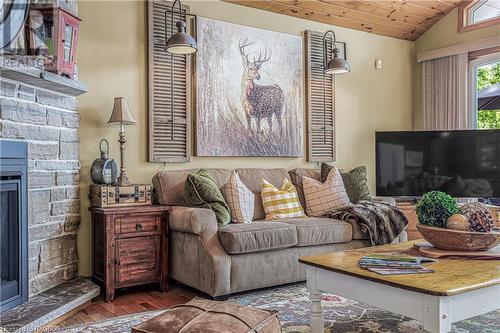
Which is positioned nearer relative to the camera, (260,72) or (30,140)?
(30,140)

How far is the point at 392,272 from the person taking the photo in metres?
2.00

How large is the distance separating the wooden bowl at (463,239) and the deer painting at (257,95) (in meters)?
2.48

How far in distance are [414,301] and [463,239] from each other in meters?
0.68

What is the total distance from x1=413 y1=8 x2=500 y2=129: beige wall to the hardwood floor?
13.2 ft

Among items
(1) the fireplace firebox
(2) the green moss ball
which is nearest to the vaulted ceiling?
(1) the fireplace firebox

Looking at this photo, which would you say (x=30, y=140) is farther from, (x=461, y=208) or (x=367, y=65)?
(x=367, y=65)

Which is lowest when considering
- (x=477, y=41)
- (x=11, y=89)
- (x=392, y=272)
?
(x=392, y=272)

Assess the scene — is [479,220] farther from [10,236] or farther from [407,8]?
[407,8]

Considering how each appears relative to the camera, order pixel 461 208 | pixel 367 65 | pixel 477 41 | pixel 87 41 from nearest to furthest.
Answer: pixel 461 208 → pixel 87 41 → pixel 477 41 → pixel 367 65

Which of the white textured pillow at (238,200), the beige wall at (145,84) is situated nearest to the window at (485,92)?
the beige wall at (145,84)

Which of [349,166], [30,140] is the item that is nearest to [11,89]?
[30,140]

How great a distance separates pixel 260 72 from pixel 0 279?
118 inches

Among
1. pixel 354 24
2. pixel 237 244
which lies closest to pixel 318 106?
pixel 354 24

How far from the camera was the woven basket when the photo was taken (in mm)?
1649
